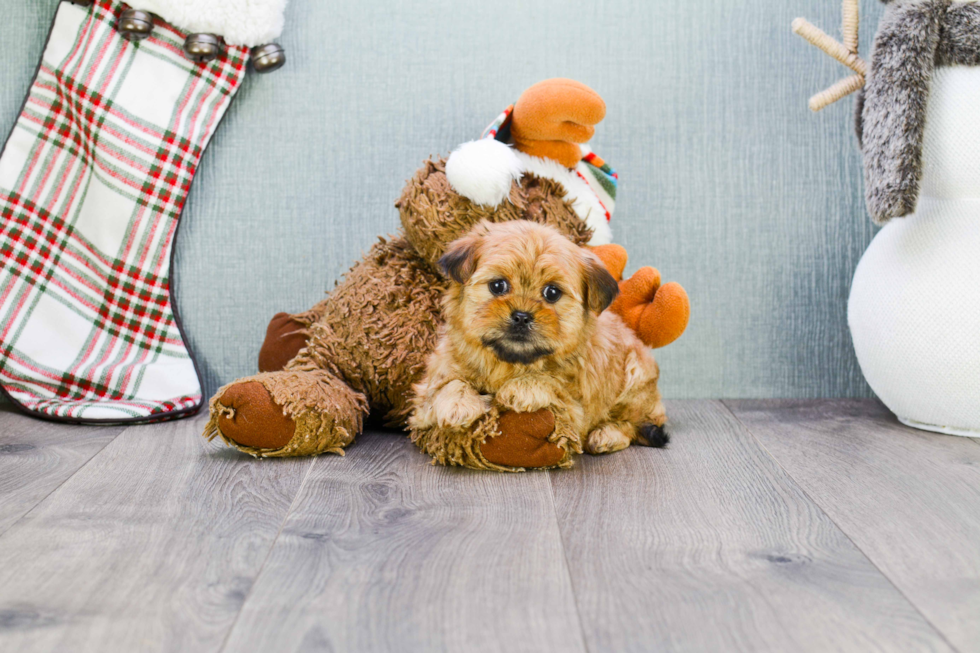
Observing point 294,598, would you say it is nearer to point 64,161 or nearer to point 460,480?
point 460,480

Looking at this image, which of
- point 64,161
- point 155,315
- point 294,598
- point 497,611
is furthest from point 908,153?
A: point 64,161

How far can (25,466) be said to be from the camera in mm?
1216

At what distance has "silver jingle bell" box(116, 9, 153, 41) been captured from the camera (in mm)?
1522

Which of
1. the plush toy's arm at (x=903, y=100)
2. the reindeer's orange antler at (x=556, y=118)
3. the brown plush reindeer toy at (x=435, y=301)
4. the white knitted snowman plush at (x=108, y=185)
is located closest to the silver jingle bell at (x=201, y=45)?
the white knitted snowman plush at (x=108, y=185)

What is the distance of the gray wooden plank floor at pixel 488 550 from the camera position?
73cm

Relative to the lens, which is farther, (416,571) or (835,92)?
(835,92)

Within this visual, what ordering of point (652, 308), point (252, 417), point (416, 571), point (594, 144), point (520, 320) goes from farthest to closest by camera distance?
point (594, 144) < point (652, 308) < point (252, 417) < point (520, 320) < point (416, 571)

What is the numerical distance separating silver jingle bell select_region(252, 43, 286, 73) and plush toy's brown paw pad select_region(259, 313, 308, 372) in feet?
1.68

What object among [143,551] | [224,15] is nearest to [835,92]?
[224,15]

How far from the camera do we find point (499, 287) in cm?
113

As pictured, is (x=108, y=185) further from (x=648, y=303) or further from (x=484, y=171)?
(x=648, y=303)

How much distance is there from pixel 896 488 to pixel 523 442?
53 cm

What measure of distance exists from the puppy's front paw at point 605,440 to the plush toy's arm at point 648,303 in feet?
0.56

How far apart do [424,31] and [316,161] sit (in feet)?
1.14
